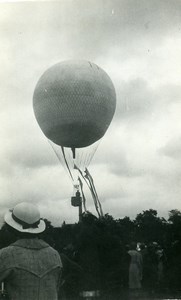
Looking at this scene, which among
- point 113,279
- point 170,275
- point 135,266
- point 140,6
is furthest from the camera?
point 113,279

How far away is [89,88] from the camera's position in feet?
Result: 57.5

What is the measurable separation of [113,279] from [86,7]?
22.3 feet

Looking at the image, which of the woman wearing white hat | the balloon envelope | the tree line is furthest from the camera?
the balloon envelope

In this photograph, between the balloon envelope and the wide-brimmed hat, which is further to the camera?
the balloon envelope

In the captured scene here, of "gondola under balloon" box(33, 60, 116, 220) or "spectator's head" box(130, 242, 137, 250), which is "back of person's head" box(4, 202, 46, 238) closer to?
"spectator's head" box(130, 242, 137, 250)

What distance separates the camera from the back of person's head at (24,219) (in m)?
3.12

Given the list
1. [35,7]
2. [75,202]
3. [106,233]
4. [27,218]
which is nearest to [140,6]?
[35,7]

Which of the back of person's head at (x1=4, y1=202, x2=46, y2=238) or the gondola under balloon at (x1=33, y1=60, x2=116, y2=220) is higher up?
the gondola under balloon at (x1=33, y1=60, x2=116, y2=220)

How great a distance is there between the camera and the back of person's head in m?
3.12

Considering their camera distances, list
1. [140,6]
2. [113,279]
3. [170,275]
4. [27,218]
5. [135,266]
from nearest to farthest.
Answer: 1. [27,218]
2. [140,6]
3. [135,266]
4. [170,275]
5. [113,279]

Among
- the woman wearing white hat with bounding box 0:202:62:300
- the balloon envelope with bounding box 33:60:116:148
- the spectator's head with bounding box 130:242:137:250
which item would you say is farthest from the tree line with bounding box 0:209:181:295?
the balloon envelope with bounding box 33:60:116:148

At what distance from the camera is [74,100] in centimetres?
1755

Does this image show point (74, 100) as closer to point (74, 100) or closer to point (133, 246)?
point (74, 100)

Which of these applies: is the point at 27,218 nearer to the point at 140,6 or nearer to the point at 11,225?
the point at 11,225
